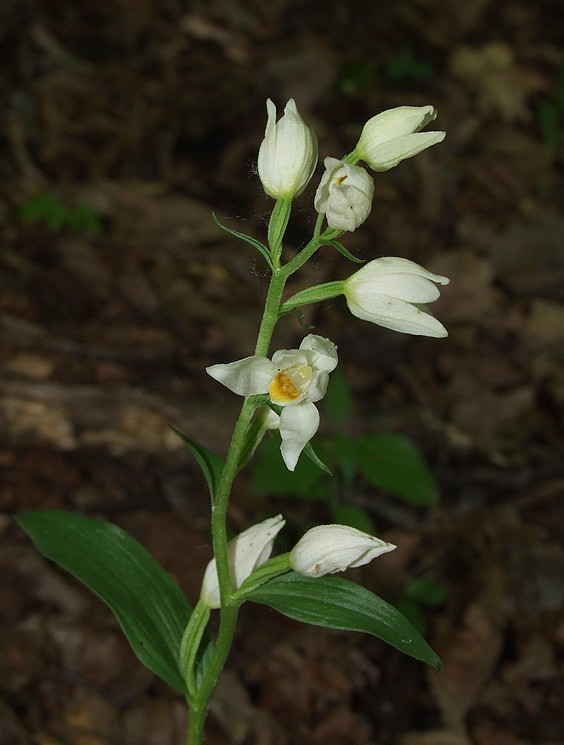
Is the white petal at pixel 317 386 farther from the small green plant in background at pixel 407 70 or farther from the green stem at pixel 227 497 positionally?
the small green plant in background at pixel 407 70

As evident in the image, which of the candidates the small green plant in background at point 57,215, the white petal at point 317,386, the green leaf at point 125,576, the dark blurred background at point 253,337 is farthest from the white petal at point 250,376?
the small green plant in background at point 57,215

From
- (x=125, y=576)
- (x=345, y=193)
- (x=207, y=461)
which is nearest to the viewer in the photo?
(x=345, y=193)

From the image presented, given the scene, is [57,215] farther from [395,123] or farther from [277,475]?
[395,123]

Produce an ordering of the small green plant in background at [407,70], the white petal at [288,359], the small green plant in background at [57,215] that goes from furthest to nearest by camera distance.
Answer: the small green plant in background at [407,70]
the small green plant in background at [57,215]
the white petal at [288,359]

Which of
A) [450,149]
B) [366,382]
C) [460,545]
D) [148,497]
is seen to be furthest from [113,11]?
[460,545]

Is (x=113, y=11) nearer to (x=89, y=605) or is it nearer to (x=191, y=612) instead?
(x=89, y=605)

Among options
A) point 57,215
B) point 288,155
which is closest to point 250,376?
point 288,155
